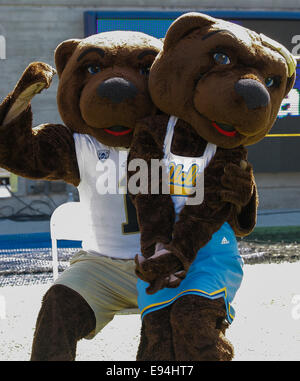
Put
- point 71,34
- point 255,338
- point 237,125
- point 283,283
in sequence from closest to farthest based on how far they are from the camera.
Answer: point 237,125
point 255,338
point 283,283
point 71,34

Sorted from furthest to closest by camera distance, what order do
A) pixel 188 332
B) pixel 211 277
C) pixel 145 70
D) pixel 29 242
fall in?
pixel 29 242, pixel 145 70, pixel 211 277, pixel 188 332

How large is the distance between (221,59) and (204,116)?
0.69ft

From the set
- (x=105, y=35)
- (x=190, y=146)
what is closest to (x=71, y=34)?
(x=105, y=35)

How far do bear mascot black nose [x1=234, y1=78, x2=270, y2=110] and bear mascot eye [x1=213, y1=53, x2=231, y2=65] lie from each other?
0.13 metres

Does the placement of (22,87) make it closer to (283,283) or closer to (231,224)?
(231,224)

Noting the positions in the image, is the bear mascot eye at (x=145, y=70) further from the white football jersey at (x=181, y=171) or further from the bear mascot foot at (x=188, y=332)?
the bear mascot foot at (x=188, y=332)

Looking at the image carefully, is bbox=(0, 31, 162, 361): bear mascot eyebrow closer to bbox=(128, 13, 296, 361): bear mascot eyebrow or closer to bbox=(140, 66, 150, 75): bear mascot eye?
bbox=(140, 66, 150, 75): bear mascot eye

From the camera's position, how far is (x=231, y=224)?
6.72 feet

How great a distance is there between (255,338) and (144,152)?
1622mm

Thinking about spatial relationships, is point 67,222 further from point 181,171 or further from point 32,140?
point 181,171

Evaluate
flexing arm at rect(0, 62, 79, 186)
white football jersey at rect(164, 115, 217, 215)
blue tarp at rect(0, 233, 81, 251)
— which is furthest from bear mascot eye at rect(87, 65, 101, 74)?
blue tarp at rect(0, 233, 81, 251)

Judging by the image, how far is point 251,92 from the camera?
1.78m

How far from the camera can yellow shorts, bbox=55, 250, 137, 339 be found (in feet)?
6.86

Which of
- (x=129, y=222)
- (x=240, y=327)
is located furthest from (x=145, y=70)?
(x=240, y=327)
